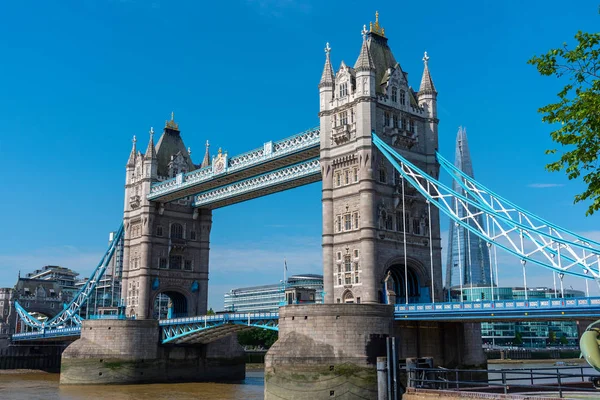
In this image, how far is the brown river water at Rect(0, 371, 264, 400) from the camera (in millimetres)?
47562

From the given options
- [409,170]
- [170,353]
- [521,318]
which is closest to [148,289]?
[170,353]

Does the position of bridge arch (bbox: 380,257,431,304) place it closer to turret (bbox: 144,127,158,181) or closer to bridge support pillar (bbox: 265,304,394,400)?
bridge support pillar (bbox: 265,304,394,400)

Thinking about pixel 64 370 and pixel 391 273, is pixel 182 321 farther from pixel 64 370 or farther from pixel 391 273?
pixel 391 273

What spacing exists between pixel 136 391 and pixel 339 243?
66.3 ft

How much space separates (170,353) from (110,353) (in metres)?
5.79

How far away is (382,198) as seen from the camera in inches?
1825

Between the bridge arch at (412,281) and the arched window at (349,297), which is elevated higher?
the bridge arch at (412,281)

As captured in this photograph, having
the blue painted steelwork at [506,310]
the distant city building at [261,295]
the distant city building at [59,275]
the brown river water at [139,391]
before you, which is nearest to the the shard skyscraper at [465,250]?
the distant city building at [261,295]

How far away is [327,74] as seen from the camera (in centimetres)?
4997

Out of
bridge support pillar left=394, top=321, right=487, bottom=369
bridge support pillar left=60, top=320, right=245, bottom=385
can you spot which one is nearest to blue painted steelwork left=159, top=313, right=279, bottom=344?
bridge support pillar left=60, top=320, right=245, bottom=385

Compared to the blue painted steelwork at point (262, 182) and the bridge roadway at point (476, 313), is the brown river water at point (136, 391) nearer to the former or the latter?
the bridge roadway at point (476, 313)

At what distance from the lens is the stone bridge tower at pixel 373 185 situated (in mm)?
45156

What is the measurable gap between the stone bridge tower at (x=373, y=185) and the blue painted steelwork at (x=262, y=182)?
184 inches

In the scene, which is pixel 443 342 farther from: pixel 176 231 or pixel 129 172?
pixel 129 172
